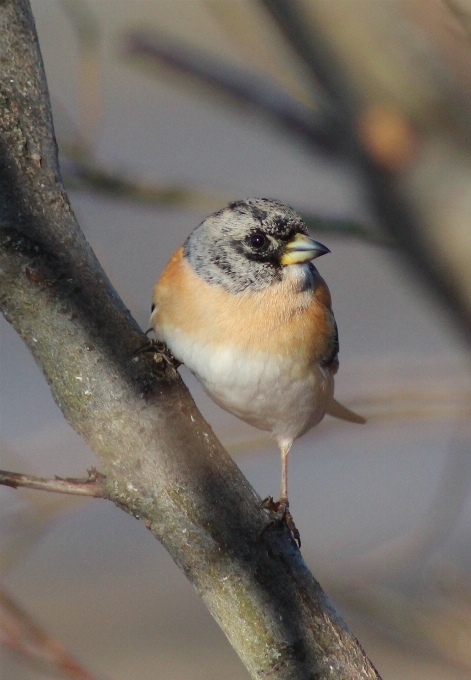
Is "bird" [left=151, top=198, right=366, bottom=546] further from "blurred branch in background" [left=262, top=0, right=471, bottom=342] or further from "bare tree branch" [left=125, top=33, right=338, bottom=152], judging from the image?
"blurred branch in background" [left=262, top=0, right=471, bottom=342]

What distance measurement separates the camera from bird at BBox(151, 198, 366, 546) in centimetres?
291

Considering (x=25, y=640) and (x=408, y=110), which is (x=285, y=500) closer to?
(x=25, y=640)

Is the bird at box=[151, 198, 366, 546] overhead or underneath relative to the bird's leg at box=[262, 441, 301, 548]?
overhead

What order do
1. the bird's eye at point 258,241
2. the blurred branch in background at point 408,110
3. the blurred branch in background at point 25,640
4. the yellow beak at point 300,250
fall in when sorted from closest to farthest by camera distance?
the blurred branch in background at point 408,110
the blurred branch in background at point 25,640
the yellow beak at point 300,250
the bird's eye at point 258,241

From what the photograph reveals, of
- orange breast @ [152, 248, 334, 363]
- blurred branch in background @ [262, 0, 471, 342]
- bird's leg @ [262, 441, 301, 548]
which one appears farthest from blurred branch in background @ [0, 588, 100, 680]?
blurred branch in background @ [262, 0, 471, 342]

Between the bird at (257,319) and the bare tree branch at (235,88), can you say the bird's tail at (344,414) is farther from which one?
the bare tree branch at (235,88)

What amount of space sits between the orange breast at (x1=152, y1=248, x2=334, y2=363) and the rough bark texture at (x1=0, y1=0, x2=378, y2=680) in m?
0.89

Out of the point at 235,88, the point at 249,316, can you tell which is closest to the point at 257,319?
the point at 249,316

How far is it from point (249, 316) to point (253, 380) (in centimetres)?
26

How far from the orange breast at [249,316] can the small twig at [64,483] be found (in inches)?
44.8

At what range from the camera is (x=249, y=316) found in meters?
3.01

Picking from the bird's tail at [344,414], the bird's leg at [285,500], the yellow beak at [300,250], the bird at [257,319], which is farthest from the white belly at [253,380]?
the bird's tail at [344,414]

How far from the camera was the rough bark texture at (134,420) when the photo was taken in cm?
178

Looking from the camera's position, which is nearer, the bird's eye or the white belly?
the white belly
